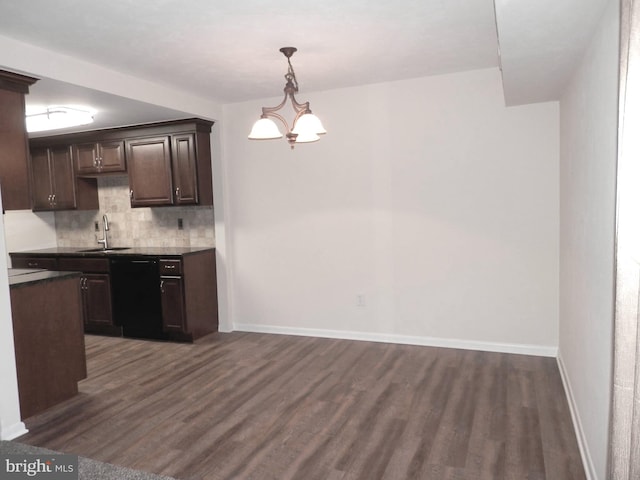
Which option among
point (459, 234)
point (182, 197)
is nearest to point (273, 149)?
point (182, 197)

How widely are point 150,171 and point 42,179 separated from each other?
1.71 meters

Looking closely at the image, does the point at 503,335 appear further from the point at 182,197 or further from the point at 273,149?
the point at 182,197

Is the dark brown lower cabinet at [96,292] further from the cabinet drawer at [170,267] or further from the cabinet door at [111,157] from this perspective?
the cabinet door at [111,157]

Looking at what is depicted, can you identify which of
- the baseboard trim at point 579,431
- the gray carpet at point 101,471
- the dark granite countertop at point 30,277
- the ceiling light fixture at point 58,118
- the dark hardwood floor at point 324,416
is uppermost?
the ceiling light fixture at point 58,118

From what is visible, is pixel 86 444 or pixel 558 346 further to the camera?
pixel 558 346

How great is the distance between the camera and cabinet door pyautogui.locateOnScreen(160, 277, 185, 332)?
4.74 metres

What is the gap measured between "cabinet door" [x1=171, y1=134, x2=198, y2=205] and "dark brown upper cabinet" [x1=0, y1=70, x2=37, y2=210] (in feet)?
5.79

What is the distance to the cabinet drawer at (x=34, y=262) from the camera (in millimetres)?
5289

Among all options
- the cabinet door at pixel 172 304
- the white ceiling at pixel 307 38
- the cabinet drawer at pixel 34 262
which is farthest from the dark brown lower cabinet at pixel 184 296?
the white ceiling at pixel 307 38

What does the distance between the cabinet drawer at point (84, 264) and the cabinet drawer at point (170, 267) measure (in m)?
0.71

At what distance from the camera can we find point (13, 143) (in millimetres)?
3158

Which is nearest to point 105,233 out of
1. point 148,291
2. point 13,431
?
point 148,291

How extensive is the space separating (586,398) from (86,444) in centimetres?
281

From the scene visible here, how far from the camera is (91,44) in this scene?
3.15m
